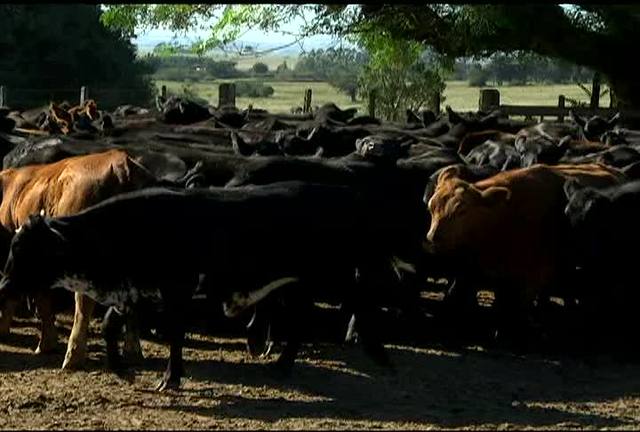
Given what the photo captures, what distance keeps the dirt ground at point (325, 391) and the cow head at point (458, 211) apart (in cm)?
87

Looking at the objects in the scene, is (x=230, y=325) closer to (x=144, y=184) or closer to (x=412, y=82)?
(x=144, y=184)

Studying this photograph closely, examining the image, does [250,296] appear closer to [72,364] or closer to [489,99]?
[72,364]

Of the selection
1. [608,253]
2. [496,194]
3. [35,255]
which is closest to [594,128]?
[608,253]

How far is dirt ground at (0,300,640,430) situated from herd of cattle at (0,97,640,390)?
0.25 metres

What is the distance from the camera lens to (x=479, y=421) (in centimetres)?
718

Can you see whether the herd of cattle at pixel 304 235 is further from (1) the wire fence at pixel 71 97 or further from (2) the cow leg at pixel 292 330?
(1) the wire fence at pixel 71 97

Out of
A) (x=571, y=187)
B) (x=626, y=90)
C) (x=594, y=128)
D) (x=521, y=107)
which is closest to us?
Result: (x=571, y=187)

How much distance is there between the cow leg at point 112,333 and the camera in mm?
8258

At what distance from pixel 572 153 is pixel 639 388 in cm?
562

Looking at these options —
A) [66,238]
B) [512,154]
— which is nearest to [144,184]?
[66,238]

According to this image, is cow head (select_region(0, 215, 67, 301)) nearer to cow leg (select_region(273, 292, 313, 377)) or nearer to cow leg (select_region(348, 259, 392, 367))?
cow leg (select_region(273, 292, 313, 377))

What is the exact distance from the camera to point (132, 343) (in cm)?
894

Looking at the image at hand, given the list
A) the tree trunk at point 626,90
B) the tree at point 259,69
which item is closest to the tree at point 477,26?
the tree trunk at point 626,90

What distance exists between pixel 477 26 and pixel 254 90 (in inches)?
1519
